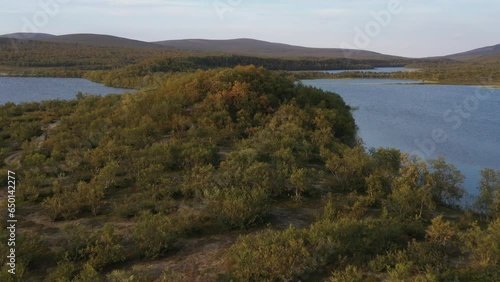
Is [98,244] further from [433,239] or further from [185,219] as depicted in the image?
[433,239]

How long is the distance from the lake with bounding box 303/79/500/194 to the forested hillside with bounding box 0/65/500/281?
6.31 meters

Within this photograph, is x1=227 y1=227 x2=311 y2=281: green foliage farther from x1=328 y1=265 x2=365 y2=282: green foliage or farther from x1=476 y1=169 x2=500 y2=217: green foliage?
x1=476 y1=169 x2=500 y2=217: green foliage

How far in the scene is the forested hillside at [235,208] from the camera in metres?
7.62

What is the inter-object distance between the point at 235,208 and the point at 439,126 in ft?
88.6

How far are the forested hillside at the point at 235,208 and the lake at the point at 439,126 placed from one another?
631 centimetres

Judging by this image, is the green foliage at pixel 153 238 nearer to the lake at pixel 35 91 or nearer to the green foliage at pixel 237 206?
the green foliage at pixel 237 206

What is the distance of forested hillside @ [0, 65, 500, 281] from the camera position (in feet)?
25.0

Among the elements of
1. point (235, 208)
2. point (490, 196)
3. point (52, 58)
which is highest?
point (52, 58)

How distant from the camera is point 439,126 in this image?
3219 centimetres

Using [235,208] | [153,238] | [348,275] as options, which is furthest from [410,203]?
[153,238]

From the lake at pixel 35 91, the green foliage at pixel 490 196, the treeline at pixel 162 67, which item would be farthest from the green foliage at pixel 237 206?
the lake at pixel 35 91

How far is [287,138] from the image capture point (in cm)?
1681

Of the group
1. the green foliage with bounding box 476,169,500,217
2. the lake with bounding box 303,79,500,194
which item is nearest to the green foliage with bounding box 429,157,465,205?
the green foliage with bounding box 476,169,500,217

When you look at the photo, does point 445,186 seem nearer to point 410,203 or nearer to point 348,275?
point 410,203
